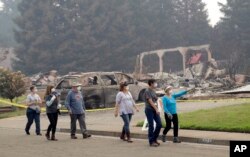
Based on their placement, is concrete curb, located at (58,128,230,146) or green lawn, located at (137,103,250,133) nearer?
concrete curb, located at (58,128,230,146)

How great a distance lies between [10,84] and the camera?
26.6 metres

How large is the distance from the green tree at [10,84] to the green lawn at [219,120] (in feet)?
39.3

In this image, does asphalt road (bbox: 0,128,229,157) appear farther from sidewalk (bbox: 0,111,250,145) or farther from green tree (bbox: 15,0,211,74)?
green tree (bbox: 15,0,211,74)

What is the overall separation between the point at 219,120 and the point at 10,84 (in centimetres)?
1457

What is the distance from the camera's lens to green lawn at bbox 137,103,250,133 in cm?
1411

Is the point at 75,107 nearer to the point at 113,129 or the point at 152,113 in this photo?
the point at 113,129

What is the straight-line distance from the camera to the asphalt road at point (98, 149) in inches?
444

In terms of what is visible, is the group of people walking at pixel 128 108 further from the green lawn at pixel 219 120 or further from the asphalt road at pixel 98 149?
the green lawn at pixel 219 120

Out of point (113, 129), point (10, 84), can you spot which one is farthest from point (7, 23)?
point (113, 129)

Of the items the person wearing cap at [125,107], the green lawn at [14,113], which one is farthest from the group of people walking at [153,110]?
the green lawn at [14,113]

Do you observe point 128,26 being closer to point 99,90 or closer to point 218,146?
point 99,90

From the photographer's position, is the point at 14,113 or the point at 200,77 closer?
the point at 14,113

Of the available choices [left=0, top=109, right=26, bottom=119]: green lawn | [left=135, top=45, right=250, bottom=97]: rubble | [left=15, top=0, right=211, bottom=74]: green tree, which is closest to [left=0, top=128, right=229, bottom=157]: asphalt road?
[left=0, top=109, right=26, bottom=119]: green lawn

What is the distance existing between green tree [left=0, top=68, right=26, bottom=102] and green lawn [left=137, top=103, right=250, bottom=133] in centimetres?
1197
